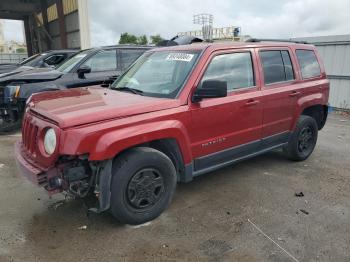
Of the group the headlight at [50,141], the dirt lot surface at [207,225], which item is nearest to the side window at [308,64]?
the dirt lot surface at [207,225]

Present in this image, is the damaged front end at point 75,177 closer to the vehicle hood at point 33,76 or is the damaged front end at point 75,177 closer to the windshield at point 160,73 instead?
the windshield at point 160,73

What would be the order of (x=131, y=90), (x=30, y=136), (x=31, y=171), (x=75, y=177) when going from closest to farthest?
(x=75, y=177) < (x=31, y=171) < (x=30, y=136) < (x=131, y=90)

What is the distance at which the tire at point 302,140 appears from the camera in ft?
17.1

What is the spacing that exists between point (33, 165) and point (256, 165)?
3.30 meters

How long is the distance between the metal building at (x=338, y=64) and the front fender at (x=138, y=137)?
8.61m

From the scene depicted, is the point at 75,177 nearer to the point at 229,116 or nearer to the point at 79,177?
the point at 79,177

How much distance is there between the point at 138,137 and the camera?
3256 millimetres

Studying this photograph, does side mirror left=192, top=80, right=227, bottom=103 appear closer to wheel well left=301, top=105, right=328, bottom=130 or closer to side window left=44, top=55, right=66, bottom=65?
wheel well left=301, top=105, right=328, bottom=130

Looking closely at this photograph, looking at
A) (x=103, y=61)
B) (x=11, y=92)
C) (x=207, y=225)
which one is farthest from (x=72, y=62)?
(x=207, y=225)

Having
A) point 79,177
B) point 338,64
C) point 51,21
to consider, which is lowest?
point 79,177

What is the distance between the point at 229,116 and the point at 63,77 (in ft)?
14.2

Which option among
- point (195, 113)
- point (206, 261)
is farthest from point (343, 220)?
point (195, 113)

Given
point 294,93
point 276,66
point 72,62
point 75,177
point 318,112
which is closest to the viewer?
point 75,177

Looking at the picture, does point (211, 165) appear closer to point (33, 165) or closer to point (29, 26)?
point (33, 165)
